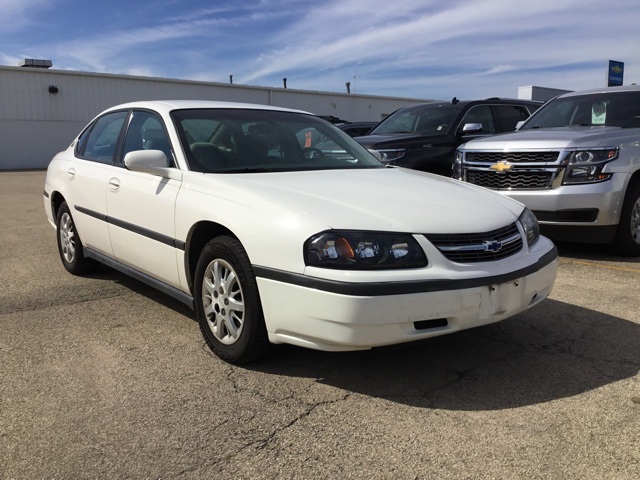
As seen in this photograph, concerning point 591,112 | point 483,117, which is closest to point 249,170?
point 591,112

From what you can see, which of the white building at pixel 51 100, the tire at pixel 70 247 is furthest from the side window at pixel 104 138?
the white building at pixel 51 100

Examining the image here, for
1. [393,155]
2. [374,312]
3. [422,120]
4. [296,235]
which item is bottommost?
[374,312]

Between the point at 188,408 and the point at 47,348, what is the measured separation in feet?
4.24

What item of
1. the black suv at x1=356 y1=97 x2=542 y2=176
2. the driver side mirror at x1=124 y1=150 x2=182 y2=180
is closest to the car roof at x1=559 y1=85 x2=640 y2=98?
the black suv at x1=356 y1=97 x2=542 y2=176

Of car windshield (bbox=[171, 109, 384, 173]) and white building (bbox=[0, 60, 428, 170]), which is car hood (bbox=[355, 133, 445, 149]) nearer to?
car windshield (bbox=[171, 109, 384, 173])

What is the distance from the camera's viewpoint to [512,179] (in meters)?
6.25

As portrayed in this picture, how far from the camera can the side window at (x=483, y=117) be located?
28.6 ft

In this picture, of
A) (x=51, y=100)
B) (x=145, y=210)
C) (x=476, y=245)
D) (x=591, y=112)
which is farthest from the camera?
(x=51, y=100)

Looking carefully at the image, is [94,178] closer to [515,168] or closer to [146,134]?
[146,134]

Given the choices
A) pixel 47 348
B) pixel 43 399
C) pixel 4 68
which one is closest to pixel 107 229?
pixel 47 348

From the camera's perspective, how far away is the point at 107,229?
4426 millimetres

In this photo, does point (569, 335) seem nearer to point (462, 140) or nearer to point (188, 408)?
point (188, 408)

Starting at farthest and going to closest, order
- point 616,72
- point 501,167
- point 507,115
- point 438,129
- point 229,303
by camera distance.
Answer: point 616,72 < point 507,115 < point 438,129 < point 501,167 < point 229,303

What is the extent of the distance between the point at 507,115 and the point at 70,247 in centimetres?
694
